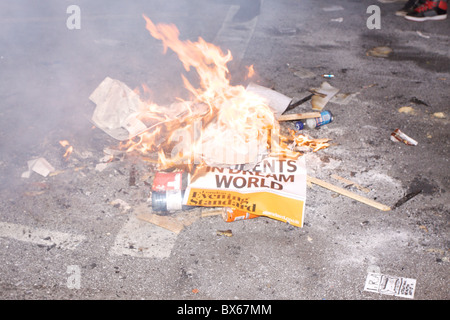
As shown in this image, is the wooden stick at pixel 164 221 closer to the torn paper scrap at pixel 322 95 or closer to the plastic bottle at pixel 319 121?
the plastic bottle at pixel 319 121

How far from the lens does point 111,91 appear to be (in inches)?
169

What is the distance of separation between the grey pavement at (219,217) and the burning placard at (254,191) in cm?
14

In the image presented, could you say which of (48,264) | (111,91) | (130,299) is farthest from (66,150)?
(130,299)

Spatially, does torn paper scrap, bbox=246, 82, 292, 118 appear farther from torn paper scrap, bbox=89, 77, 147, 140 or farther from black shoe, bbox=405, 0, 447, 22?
black shoe, bbox=405, 0, 447, 22

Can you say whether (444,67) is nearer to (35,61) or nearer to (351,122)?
(351,122)

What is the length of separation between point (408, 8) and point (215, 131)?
6.45 meters

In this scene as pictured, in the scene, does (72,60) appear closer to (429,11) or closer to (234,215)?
(234,215)

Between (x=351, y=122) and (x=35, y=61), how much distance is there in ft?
16.1

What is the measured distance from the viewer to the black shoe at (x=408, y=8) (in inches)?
311

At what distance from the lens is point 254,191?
3447 millimetres

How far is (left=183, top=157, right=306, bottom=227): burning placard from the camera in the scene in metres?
3.37

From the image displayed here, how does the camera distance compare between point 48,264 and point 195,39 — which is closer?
point 48,264

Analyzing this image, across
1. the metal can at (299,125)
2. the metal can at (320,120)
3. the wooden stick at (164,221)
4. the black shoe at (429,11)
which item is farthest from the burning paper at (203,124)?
the black shoe at (429,11)

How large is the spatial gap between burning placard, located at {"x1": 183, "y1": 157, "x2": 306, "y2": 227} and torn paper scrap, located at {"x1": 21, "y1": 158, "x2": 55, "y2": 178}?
1.52 meters
